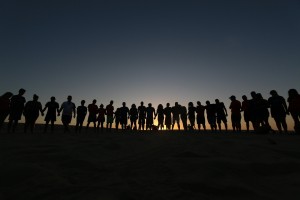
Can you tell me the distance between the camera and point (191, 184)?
Answer: 2.41m

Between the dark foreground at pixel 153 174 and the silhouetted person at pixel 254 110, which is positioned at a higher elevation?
the silhouetted person at pixel 254 110

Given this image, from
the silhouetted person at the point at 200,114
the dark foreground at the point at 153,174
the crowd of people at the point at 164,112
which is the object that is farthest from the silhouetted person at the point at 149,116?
the dark foreground at the point at 153,174

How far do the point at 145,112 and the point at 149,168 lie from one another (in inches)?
431

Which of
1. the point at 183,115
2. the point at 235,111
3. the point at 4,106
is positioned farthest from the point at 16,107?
the point at 235,111

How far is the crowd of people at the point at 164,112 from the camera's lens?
863cm

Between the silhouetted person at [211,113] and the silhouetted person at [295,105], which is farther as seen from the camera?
the silhouetted person at [211,113]

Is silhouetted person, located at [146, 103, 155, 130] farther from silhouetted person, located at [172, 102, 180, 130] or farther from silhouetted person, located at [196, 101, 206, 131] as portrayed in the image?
silhouetted person, located at [196, 101, 206, 131]

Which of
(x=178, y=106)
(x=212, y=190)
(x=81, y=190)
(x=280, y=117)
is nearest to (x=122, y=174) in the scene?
(x=81, y=190)

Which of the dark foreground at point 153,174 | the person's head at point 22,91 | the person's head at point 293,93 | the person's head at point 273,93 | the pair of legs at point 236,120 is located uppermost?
the person's head at point 22,91

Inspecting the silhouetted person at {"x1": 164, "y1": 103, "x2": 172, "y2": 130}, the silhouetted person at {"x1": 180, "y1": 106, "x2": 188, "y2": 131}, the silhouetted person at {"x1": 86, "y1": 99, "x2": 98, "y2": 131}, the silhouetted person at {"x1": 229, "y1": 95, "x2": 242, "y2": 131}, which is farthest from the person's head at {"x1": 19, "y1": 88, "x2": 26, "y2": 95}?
the silhouetted person at {"x1": 229, "y1": 95, "x2": 242, "y2": 131}

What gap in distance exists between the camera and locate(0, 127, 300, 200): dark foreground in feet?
7.30

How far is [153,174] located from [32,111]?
8.39 m

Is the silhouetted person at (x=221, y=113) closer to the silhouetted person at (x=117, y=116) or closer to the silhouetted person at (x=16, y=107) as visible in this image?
the silhouetted person at (x=117, y=116)

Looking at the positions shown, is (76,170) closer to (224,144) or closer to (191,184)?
(191,184)
